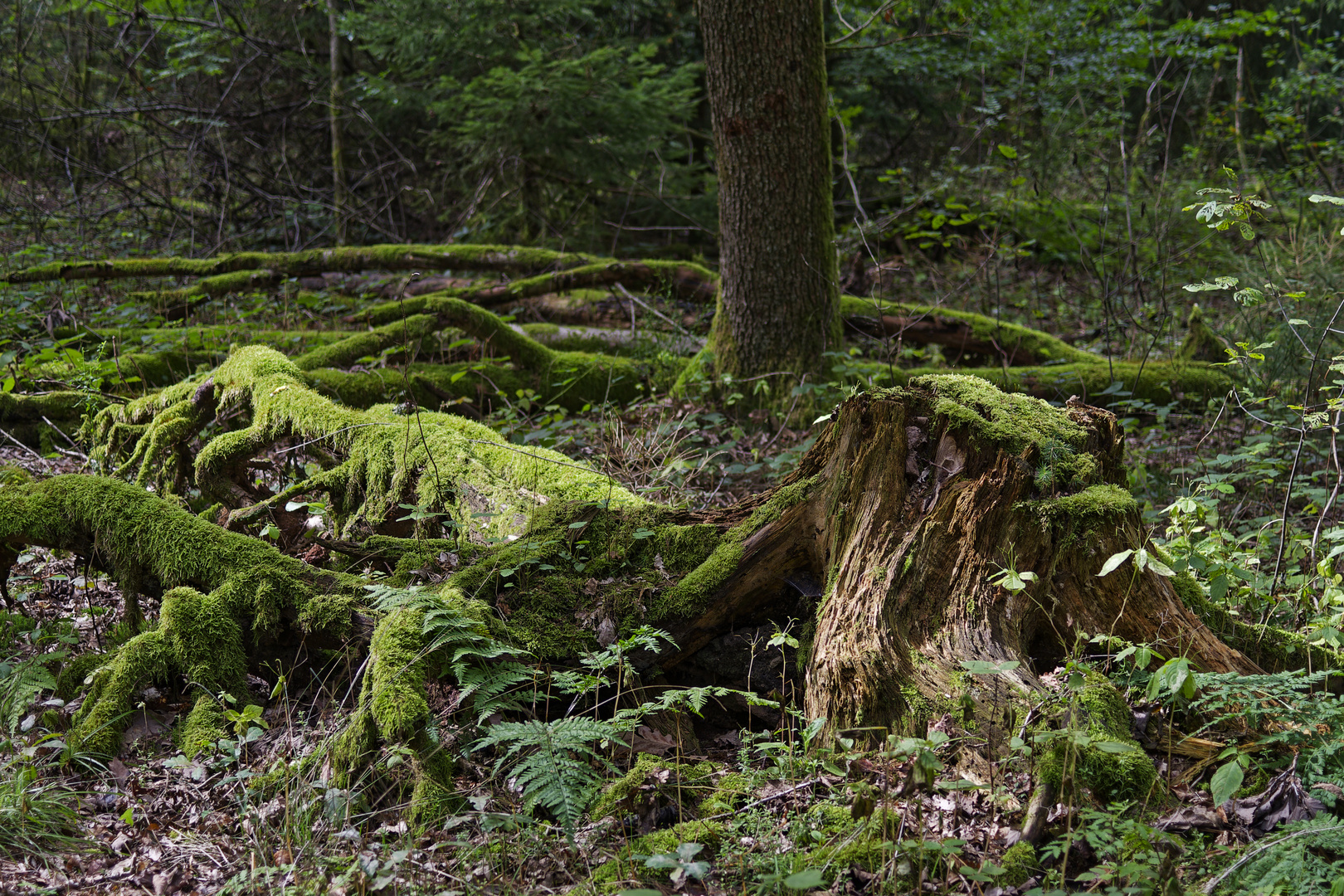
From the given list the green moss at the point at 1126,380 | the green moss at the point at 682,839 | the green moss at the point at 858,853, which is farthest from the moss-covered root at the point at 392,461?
the green moss at the point at 1126,380

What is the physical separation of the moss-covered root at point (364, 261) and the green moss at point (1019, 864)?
7.43 metres

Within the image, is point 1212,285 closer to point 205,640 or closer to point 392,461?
Answer: point 392,461

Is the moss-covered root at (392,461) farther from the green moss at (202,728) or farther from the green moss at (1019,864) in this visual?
the green moss at (1019,864)

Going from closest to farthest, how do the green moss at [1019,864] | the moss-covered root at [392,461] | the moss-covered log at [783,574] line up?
1. the green moss at [1019,864]
2. the moss-covered log at [783,574]
3. the moss-covered root at [392,461]

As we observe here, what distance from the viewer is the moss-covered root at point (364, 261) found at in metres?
8.75

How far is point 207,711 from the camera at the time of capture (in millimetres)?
3004

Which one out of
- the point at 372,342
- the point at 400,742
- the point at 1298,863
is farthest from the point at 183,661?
the point at 372,342

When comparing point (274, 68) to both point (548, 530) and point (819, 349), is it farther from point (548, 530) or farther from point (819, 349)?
point (548, 530)

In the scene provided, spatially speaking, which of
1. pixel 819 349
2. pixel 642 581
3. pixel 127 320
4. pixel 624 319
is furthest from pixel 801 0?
pixel 127 320

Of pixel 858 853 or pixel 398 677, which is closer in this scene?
pixel 858 853

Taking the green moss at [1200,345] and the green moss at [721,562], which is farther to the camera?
the green moss at [1200,345]

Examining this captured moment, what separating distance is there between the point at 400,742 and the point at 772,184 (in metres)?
4.76

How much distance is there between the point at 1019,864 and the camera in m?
2.11

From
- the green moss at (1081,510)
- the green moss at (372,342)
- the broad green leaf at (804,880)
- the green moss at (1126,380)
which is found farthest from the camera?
the green moss at (1126,380)
